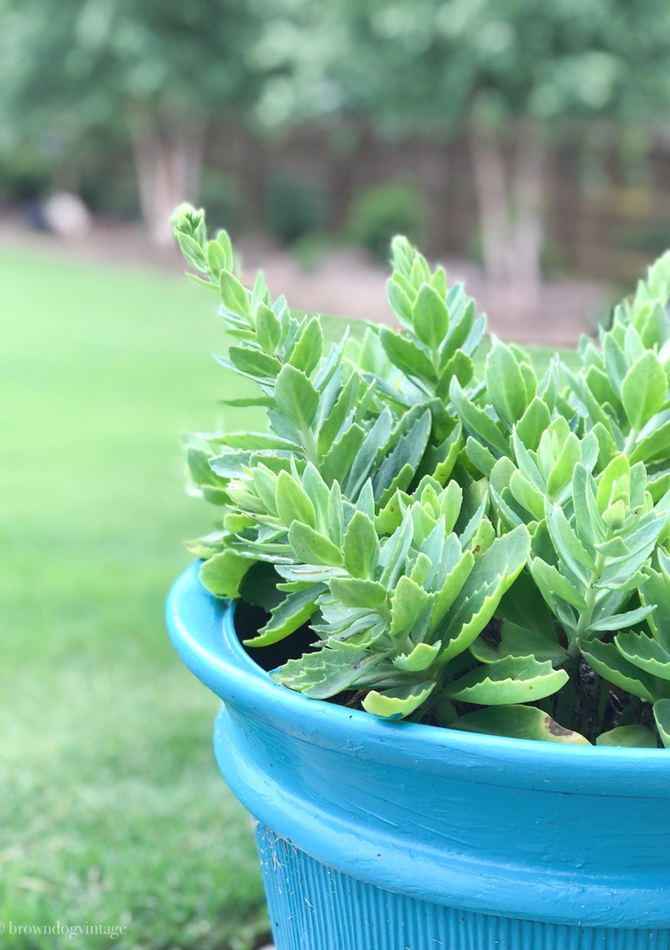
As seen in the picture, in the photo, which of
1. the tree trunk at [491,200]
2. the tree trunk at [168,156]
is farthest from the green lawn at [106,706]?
the tree trunk at [168,156]

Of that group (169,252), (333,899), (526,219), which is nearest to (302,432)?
(333,899)

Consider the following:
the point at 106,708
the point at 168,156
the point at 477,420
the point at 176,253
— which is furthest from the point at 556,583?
Result: the point at 168,156

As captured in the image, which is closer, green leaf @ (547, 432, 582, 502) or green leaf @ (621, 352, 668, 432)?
green leaf @ (547, 432, 582, 502)

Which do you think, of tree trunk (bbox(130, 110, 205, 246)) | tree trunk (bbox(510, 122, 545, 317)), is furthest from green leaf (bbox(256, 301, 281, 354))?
tree trunk (bbox(130, 110, 205, 246))

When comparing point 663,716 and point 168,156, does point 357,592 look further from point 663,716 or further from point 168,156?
point 168,156

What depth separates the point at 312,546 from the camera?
0.73 metres

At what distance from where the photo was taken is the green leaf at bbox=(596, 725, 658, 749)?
2.61 ft

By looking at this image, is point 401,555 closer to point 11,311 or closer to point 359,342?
point 359,342

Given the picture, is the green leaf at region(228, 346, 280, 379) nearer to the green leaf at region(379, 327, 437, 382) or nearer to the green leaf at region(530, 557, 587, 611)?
the green leaf at region(379, 327, 437, 382)

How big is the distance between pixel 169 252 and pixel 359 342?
14876mm

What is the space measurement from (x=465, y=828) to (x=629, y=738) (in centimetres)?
16

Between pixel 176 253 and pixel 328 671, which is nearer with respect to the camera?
pixel 328 671

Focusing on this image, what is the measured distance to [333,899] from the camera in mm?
895

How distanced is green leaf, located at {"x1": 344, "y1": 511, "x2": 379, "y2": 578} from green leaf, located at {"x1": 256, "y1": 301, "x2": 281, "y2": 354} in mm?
255
